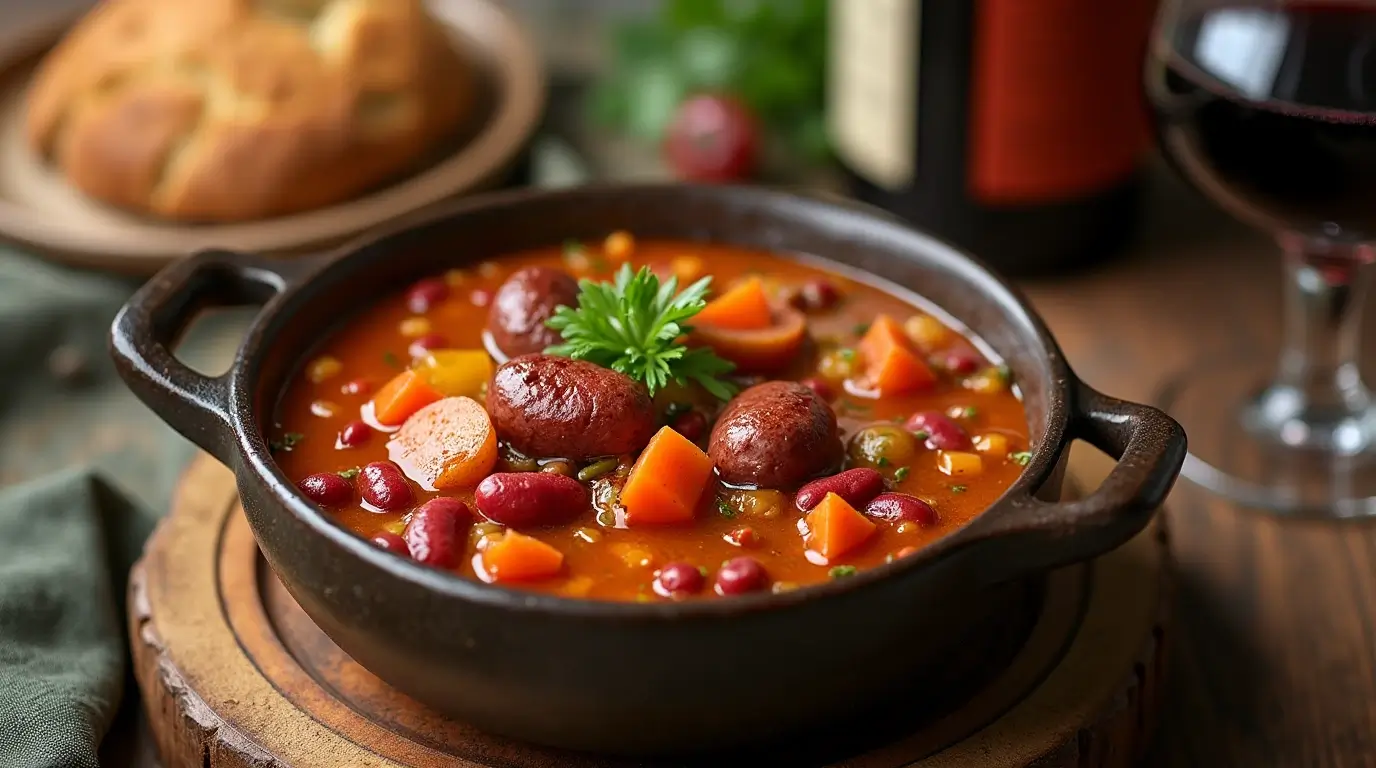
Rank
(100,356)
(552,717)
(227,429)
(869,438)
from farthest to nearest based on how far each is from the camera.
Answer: (100,356) → (869,438) → (227,429) → (552,717)

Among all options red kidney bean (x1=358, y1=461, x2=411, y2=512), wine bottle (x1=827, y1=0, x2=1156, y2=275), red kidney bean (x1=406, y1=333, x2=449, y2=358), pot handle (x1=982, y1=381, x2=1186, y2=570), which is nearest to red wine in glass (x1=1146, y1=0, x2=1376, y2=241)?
wine bottle (x1=827, y1=0, x2=1156, y2=275)

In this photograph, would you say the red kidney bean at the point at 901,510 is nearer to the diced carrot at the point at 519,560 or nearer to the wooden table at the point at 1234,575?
the diced carrot at the point at 519,560

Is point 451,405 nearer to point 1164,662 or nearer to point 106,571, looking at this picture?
point 106,571

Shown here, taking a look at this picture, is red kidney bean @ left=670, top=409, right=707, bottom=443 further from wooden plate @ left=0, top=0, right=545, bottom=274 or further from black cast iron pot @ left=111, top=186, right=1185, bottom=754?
wooden plate @ left=0, top=0, right=545, bottom=274

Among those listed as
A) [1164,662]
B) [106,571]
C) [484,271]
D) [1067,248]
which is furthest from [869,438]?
[1067,248]

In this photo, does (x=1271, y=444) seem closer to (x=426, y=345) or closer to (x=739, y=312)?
(x=739, y=312)

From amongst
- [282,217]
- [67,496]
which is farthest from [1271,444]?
[67,496]
